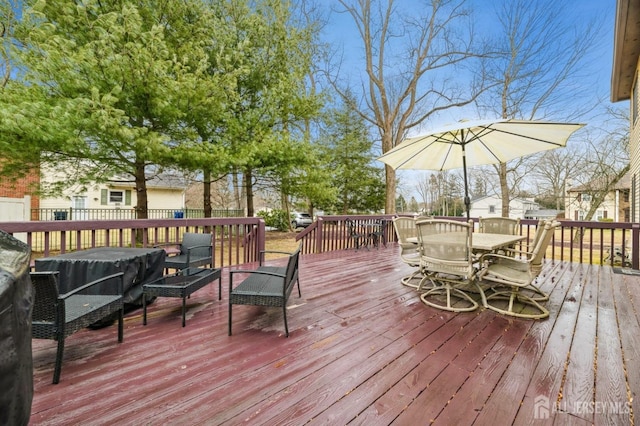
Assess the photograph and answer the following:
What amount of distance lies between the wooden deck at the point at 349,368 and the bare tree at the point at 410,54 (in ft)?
34.5

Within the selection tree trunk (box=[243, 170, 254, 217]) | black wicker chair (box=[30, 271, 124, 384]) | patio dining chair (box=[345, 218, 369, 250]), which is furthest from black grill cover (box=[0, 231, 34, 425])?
tree trunk (box=[243, 170, 254, 217])

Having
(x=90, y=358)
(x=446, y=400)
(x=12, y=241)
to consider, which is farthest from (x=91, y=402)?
(x=446, y=400)

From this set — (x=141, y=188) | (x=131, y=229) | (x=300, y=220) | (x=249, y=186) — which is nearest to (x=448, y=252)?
(x=131, y=229)

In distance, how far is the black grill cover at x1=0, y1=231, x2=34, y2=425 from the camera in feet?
2.29

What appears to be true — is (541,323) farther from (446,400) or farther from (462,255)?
(446,400)

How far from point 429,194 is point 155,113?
108ft

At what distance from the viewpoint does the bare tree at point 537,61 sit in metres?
11.9

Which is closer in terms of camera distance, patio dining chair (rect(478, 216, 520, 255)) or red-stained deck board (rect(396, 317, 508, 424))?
red-stained deck board (rect(396, 317, 508, 424))

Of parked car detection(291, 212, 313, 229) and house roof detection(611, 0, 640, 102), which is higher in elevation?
house roof detection(611, 0, 640, 102)

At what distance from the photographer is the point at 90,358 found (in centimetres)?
208

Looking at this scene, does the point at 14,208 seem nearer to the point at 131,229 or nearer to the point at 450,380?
the point at 131,229

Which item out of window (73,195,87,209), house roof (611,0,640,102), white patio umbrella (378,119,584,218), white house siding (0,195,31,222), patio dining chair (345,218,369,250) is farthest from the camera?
window (73,195,87,209)

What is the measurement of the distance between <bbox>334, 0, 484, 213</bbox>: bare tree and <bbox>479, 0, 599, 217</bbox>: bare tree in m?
1.62

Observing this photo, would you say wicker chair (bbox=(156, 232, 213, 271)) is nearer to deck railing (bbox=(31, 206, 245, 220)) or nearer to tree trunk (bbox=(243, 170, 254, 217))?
tree trunk (bbox=(243, 170, 254, 217))
